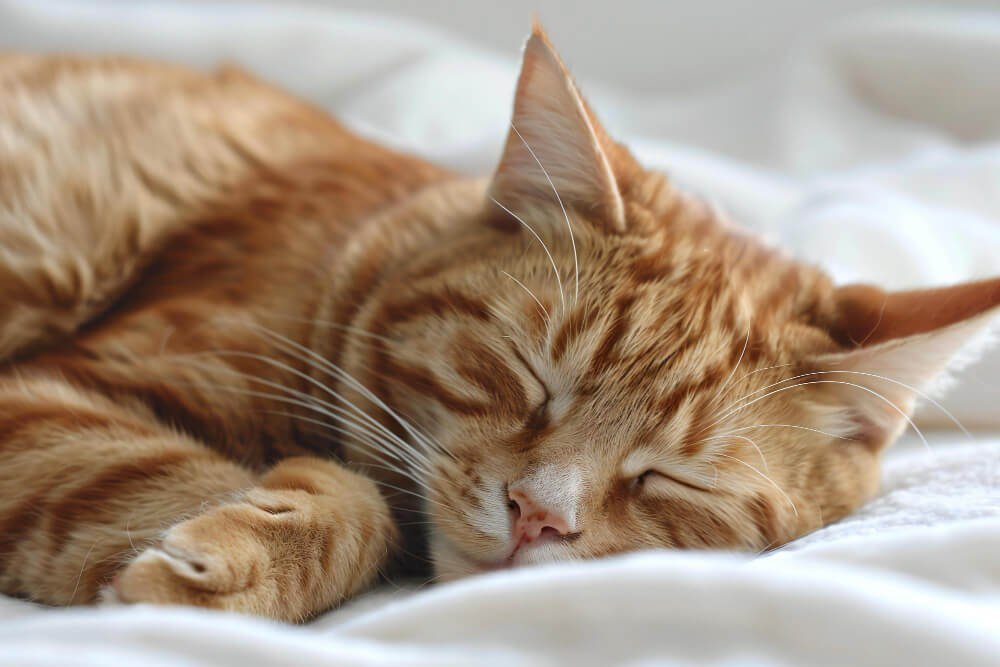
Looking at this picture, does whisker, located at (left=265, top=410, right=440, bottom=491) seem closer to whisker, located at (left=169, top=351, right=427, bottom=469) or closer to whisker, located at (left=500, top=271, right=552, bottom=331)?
whisker, located at (left=169, top=351, right=427, bottom=469)

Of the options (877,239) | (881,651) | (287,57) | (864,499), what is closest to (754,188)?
(877,239)

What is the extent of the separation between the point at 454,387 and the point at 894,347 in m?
0.70

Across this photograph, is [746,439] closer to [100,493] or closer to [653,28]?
[100,493]

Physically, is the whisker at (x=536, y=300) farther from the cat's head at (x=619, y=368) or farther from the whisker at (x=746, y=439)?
the whisker at (x=746, y=439)

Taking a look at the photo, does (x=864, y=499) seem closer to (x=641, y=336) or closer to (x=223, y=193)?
(x=641, y=336)

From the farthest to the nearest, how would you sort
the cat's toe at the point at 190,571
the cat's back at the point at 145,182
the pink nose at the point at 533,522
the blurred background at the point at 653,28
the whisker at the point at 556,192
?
the blurred background at the point at 653,28 < the cat's back at the point at 145,182 < the whisker at the point at 556,192 < the pink nose at the point at 533,522 < the cat's toe at the point at 190,571

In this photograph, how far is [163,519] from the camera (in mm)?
1364

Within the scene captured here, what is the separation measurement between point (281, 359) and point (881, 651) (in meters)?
1.15

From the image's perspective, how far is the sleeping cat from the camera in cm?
135

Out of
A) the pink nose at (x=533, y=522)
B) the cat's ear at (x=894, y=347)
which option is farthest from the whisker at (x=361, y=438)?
the cat's ear at (x=894, y=347)

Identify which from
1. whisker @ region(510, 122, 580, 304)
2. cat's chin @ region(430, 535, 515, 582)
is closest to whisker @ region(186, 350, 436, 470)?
cat's chin @ region(430, 535, 515, 582)

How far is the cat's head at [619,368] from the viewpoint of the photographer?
1.40m

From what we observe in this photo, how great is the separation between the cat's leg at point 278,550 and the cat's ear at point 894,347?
771 millimetres

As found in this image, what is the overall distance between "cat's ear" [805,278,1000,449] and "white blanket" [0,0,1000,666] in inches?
5.8
